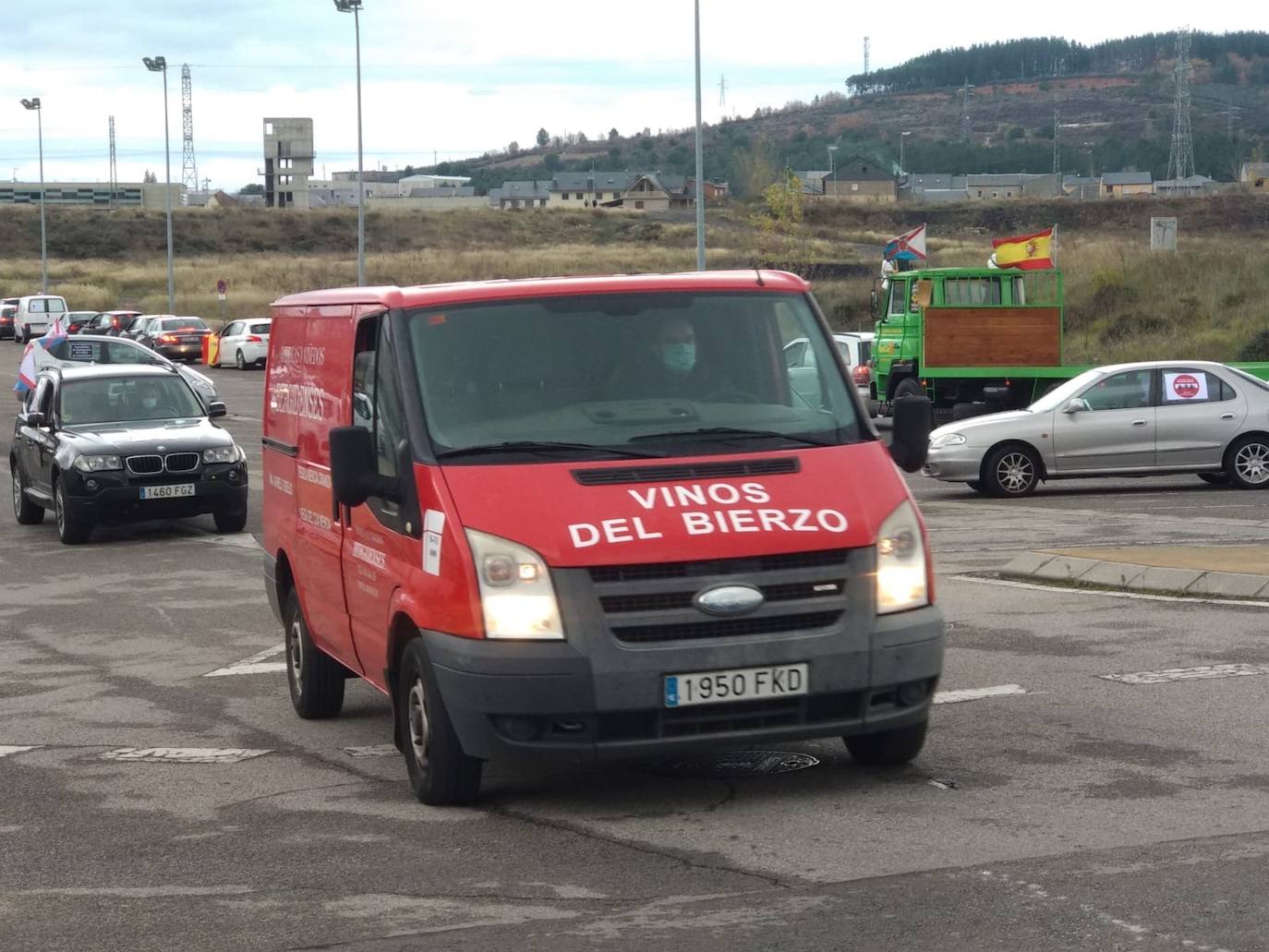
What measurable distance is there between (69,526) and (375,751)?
10.6 m

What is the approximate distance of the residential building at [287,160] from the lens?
181375 mm

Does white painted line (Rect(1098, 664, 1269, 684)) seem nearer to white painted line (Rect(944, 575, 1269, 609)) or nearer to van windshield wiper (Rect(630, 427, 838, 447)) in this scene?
white painted line (Rect(944, 575, 1269, 609))

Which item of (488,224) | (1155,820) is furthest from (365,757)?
(488,224)

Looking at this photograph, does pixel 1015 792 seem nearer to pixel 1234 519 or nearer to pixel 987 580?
pixel 987 580

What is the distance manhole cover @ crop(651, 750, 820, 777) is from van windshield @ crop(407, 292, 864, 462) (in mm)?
1341

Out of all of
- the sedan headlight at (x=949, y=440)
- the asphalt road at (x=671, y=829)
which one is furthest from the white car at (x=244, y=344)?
the asphalt road at (x=671, y=829)

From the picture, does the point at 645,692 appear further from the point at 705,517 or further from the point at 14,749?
the point at 14,749

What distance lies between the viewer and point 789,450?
7.12 m

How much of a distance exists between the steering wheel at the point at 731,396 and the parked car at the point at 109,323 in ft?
194

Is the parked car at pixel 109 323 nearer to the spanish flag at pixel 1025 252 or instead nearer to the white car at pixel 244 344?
the white car at pixel 244 344

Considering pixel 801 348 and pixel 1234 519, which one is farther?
pixel 1234 519

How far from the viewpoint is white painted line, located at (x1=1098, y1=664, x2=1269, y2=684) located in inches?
368

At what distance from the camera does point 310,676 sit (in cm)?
912

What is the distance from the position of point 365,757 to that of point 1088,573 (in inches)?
257
